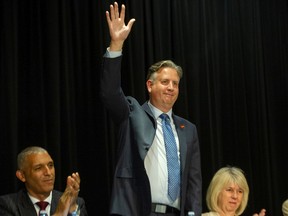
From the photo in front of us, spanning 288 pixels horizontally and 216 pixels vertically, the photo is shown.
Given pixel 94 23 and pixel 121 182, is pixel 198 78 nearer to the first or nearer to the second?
pixel 94 23

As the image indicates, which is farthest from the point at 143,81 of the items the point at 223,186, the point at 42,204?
the point at 42,204

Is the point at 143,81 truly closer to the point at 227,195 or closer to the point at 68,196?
the point at 227,195

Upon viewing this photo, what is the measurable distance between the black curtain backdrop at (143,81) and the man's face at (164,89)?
93 cm

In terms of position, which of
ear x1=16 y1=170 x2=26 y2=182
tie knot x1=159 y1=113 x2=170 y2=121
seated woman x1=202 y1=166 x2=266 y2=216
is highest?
tie knot x1=159 y1=113 x2=170 y2=121

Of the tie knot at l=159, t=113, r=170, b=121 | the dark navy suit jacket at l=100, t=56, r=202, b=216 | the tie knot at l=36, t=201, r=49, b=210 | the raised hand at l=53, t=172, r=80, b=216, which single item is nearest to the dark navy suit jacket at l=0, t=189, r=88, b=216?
the tie knot at l=36, t=201, r=49, b=210

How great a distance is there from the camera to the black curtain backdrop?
161 inches

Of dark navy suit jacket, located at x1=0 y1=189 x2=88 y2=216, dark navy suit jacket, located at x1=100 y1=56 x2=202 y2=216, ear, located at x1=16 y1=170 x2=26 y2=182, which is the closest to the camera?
dark navy suit jacket, located at x1=100 y1=56 x2=202 y2=216

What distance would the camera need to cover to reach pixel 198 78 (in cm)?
481

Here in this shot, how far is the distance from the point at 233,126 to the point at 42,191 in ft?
6.53

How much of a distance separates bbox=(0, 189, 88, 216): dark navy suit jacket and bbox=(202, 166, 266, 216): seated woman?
0.97 metres

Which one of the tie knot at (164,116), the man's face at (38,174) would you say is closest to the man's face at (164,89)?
the tie knot at (164,116)

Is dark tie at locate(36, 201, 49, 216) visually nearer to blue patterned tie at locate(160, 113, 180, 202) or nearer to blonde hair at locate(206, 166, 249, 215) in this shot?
blue patterned tie at locate(160, 113, 180, 202)

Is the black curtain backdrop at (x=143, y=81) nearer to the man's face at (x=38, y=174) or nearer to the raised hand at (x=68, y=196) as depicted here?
the man's face at (x=38, y=174)

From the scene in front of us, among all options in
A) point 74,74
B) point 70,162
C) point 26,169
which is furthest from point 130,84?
point 26,169
